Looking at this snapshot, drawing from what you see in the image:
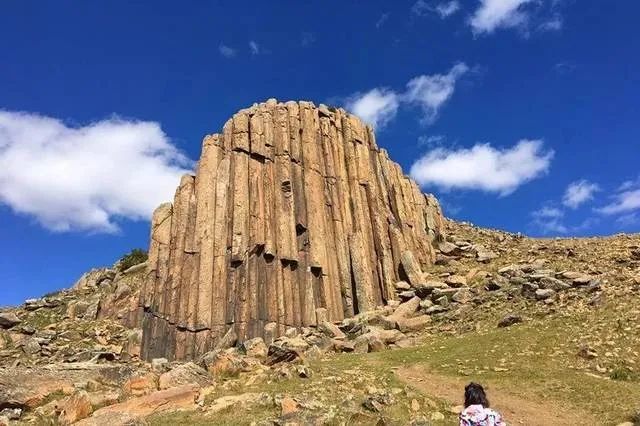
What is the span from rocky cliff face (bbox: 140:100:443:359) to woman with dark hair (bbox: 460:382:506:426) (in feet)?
103

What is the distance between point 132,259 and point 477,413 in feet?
199

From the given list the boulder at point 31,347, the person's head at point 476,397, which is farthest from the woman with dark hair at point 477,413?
the boulder at point 31,347

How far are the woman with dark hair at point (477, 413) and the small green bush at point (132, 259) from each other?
57837 mm

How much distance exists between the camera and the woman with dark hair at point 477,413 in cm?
1174

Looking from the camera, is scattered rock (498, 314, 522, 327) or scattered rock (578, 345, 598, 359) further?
scattered rock (498, 314, 522, 327)

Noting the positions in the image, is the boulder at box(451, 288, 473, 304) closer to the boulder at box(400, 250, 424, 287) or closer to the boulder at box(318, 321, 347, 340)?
the boulder at box(400, 250, 424, 287)

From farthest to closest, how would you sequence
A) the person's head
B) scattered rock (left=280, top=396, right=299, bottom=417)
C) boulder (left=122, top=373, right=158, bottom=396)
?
1. boulder (left=122, top=373, right=158, bottom=396)
2. scattered rock (left=280, top=396, right=299, bottom=417)
3. the person's head

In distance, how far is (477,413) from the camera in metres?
11.8

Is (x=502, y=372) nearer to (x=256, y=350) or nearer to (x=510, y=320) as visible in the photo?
(x=510, y=320)

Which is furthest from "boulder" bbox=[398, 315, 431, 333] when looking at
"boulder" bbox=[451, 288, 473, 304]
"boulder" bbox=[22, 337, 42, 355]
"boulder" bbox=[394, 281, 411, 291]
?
"boulder" bbox=[22, 337, 42, 355]

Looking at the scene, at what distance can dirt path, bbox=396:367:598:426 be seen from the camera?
70.0ft

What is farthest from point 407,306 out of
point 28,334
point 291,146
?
point 28,334

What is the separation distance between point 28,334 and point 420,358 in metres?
35.6

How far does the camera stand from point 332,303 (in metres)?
47.3
